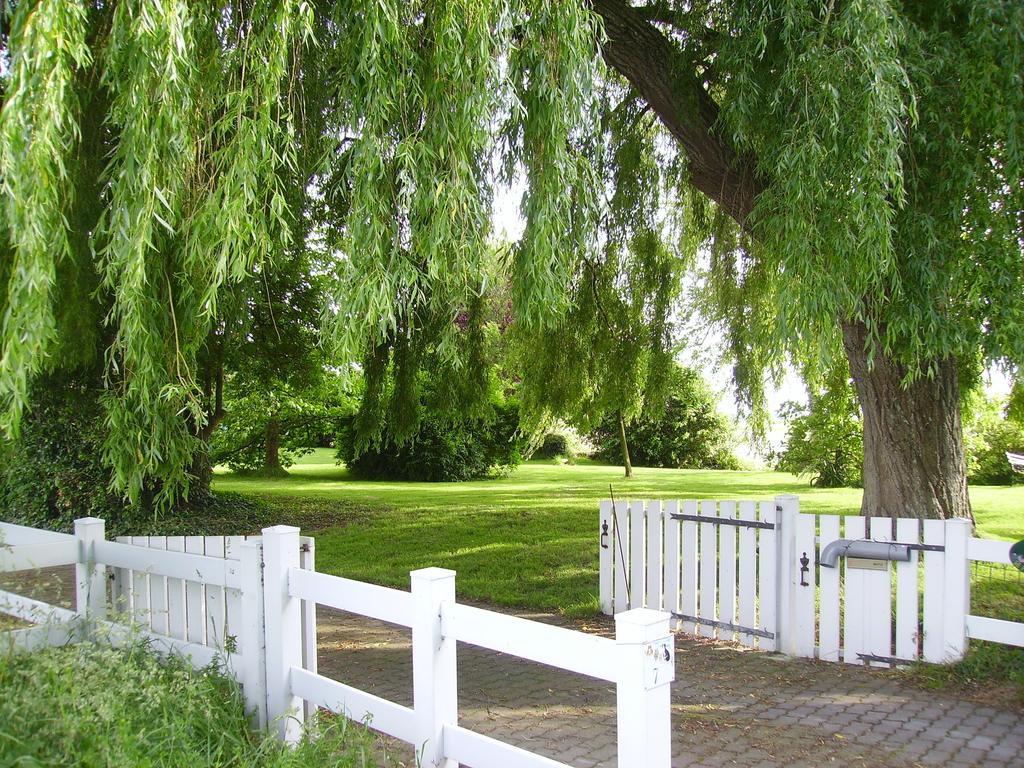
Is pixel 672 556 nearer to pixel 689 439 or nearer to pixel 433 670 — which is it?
pixel 433 670

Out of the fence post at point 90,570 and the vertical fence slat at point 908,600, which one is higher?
the fence post at point 90,570

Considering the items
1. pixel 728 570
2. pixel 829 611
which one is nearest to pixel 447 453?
pixel 728 570

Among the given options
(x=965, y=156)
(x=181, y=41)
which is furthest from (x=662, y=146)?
(x=181, y=41)

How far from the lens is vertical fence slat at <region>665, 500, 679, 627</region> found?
6.97 meters

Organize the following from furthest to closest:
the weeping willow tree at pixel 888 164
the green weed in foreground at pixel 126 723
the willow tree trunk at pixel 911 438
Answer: the willow tree trunk at pixel 911 438 → the weeping willow tree at pixel 888 164 → the green weed in foreground at pixel 126 723

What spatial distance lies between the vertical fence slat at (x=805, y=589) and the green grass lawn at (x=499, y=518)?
2.11 m

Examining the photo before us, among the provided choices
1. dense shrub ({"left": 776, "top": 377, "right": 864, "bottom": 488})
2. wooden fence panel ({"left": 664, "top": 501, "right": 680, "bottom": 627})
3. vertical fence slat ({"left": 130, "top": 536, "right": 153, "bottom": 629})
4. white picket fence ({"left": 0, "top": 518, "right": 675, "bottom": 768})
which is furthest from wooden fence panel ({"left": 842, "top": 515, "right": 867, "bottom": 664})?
dense shrub ({"left": 776, "top": 377, "right": 864, "bottom": 488})

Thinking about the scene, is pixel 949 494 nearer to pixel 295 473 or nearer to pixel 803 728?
pixel 803 728

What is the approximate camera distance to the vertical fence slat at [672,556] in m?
6.97

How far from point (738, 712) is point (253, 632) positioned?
3045 millimetres

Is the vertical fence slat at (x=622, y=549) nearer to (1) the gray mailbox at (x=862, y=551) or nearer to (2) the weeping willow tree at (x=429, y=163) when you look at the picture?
(1) the gray mailbox at (x=862, y=551)

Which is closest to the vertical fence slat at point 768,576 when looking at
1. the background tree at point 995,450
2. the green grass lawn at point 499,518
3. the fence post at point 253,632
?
the green grass lawn at point 499,518

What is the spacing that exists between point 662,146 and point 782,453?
43.5ft

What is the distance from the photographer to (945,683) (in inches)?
213
